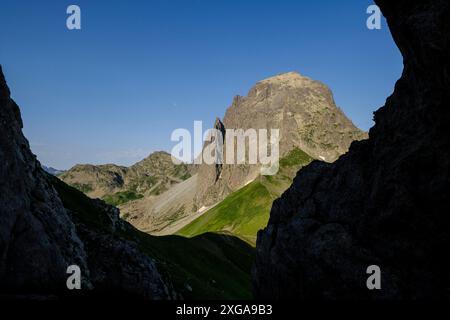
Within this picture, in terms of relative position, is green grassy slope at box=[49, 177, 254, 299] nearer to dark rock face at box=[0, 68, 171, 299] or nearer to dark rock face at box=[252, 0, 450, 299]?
dark rock face at box=[0, 68, 171, 299]

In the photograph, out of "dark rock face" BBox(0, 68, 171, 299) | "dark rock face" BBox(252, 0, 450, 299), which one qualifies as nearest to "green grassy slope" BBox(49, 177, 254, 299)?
"dark rock face" BBox(0, 68, 171, 299)

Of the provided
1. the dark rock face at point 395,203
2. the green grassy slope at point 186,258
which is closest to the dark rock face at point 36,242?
the green grassy slope at point 186,258

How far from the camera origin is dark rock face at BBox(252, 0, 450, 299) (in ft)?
78.8

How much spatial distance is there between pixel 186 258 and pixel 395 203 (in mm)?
71102

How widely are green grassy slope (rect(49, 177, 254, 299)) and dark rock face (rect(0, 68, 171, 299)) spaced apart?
6.51 m

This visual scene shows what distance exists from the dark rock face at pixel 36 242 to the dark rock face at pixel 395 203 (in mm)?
16863

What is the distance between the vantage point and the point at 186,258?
9162 cm

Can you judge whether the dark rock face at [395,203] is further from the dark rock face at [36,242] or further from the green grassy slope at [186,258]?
the green grassy slope at [186,258]

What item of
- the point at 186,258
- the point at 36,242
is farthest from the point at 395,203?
the point at 186,258

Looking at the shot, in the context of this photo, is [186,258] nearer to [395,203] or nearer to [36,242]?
[36,242]

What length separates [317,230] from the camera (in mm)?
31984
